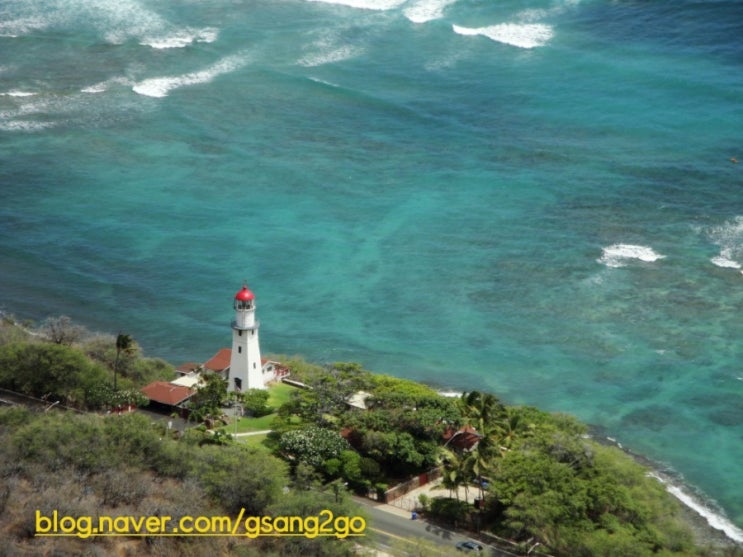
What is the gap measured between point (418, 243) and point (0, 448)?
1965 inches

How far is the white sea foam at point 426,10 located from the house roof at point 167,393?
86.7m

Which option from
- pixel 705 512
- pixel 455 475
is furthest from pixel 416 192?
pixel 455 475

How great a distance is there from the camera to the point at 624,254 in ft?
309

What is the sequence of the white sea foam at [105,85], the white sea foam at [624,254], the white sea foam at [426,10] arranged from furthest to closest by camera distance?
the white sea foam at [426,10] < the white sea foam at [105,85] < the white sea foam at [624,254]

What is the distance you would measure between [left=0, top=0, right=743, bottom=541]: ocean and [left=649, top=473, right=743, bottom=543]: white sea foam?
286 mm

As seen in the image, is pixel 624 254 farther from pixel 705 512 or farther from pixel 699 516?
pixel 699 516

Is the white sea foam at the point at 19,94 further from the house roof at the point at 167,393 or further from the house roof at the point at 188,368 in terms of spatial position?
the house roof at the point at 167,393

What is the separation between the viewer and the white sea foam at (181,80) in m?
128

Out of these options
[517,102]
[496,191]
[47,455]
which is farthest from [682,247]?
[47,455]

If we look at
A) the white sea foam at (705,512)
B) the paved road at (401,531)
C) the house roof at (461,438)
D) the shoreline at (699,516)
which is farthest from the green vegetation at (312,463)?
the white sea foam at (705,512)

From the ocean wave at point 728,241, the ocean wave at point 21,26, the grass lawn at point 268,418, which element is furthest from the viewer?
the ocean wave at point 21,26

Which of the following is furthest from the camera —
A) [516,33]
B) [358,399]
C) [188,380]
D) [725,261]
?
[516,33]

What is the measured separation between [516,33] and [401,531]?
95.5m

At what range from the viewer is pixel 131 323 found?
286 feet
